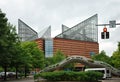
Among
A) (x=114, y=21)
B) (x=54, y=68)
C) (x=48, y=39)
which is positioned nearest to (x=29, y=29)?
(x=48, y=39)

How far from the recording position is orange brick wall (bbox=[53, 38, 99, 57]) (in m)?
181

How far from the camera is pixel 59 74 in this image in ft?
148

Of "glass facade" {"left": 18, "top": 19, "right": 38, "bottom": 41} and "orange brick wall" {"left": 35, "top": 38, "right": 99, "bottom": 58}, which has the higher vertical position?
"glass facade" {"left": 18, "top": 19, "right": 38, "bottom": 41}

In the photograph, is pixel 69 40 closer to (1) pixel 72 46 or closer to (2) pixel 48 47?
(1) pixel 72 46

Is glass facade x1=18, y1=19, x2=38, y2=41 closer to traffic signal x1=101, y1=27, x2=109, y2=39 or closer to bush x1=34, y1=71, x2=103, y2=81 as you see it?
bush x1=34, y1=71, x2=103, y2=81

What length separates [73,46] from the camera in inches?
7426

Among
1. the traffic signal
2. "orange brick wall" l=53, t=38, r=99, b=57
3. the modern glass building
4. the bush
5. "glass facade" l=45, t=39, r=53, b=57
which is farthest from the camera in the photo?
"orange brick wall" l=53, t=38, r=99, b=57

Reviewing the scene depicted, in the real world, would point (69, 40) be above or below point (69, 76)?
above

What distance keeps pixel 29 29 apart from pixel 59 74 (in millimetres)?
154139

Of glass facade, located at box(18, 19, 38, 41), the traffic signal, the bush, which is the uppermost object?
glass facade, located at box(18, 19, 38, 41)

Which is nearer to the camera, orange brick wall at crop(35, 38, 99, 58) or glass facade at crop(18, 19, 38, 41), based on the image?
orange brick wall at crop(35, 38, 99, 58)

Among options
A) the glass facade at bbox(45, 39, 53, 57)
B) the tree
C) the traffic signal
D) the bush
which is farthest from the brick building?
the traffic signal

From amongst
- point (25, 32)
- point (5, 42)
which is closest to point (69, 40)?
Result: point (25, 32)

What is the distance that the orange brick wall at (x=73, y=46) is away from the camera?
181 meters
